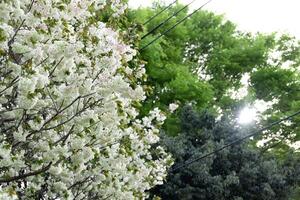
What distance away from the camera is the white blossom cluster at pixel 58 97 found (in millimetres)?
4016

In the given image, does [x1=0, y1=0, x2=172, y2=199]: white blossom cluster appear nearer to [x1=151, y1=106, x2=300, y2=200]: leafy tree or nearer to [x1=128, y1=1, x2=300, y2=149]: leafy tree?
[x1=151, y1=106, x2=300, y2=200]: leafy tree

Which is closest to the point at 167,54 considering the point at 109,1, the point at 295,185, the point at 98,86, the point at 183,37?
the point at 183,37

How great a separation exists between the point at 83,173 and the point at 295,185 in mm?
9186

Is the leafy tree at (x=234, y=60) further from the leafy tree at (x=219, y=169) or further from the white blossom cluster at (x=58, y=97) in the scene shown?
the white blossom cluster at (x=58, y=97)

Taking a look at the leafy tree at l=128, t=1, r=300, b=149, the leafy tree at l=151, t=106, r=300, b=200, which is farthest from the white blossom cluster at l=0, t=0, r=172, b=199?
the leafy tree at l=128, t=1, r=300, b=149

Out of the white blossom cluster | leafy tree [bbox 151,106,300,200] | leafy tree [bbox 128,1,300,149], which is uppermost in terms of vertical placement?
leafy tree [bbox 128,1,300,149]

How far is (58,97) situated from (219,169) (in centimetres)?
896

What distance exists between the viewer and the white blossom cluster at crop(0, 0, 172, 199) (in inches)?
158

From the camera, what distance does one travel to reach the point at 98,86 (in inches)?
188

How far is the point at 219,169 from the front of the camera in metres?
12.8

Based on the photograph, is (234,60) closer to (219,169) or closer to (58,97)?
(219,169)

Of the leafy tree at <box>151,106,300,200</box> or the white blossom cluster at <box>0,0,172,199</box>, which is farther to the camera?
the leafy tree at <box>151,106,300,200</box>

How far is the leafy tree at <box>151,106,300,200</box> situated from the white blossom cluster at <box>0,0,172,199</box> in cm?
610

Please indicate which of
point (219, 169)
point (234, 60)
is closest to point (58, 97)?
point (219, 169)
